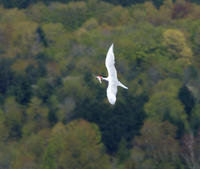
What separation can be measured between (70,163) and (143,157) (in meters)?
4.27

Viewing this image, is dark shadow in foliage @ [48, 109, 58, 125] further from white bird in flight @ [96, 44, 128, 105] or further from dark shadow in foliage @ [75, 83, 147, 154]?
white bird in flight @ [96, 44, 128, 105]

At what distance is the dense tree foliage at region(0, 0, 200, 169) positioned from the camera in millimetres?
37969

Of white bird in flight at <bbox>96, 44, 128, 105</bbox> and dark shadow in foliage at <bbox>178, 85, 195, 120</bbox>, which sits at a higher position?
white bird in flight at <bbox>96, 44, 128, 105</bbox>

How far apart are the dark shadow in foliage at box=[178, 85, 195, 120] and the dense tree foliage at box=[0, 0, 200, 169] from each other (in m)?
0.07

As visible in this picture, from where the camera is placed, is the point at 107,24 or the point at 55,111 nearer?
the point at 55,111

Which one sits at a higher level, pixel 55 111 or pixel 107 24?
pixel 55 111

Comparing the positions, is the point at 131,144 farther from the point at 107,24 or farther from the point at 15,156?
the point at 107,24

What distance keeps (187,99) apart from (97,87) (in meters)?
6.07

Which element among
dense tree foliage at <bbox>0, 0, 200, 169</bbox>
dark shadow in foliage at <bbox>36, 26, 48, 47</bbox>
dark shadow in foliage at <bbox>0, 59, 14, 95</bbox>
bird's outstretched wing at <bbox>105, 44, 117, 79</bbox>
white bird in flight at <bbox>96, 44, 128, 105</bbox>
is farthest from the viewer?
dark shadow in foliage at <bbox>36, 26, 48, 47</bbox>

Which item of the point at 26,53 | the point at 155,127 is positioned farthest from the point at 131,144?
the point at 26,53

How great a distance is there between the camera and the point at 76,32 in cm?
6456

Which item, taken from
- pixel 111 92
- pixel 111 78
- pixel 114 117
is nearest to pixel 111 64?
pixel 111 78

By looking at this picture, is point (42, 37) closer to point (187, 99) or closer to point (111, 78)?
point (187, 99)

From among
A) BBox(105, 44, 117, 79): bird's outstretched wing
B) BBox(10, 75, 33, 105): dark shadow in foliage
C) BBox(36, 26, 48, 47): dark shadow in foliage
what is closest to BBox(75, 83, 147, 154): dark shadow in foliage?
BBox(10, 75, 33, 105): dark shadow in foliage
